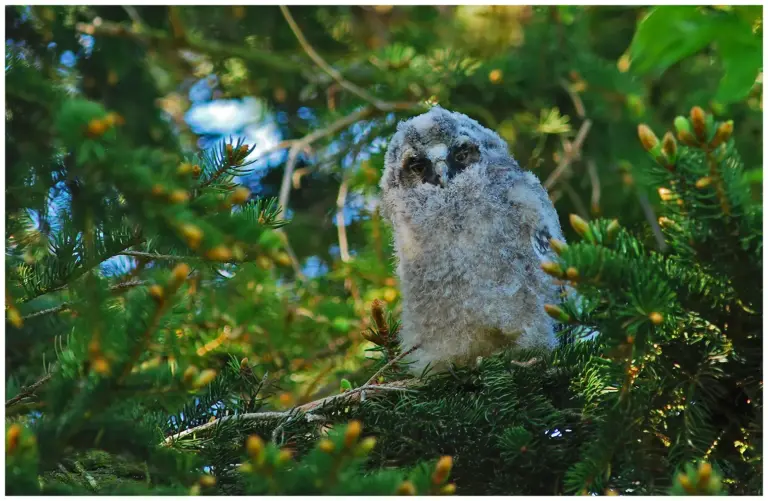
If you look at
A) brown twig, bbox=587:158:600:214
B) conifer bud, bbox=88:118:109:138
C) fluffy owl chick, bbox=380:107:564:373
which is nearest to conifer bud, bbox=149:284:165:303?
Result: conifer bud, bbox=88:118:109:138

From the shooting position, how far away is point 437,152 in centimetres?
229

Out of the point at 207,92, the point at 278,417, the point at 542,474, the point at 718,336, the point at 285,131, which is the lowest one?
the point at 542,474

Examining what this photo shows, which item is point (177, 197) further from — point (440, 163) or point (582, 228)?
point (440, 163)

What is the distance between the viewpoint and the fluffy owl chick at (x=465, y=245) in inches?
→ 83.2

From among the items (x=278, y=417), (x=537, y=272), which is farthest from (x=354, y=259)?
(x=278, y=417)

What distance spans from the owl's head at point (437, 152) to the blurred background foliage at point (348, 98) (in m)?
0.59

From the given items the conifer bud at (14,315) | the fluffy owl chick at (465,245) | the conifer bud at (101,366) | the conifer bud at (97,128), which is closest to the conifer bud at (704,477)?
the conifer bud at (101,366)

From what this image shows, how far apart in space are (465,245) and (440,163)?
268mm

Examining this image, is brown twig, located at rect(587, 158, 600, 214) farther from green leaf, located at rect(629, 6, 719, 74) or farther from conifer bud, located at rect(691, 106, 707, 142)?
conifer bud, located at rect(691, 106, 707, 142)

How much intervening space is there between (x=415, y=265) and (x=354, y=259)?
80 cm

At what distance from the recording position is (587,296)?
1.27 metres

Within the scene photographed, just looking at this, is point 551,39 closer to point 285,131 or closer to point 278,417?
point 285,131

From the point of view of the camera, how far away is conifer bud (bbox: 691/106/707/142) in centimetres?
119

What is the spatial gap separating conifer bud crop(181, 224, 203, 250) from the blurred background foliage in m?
1.43
